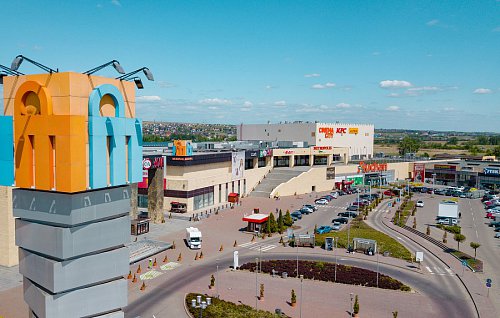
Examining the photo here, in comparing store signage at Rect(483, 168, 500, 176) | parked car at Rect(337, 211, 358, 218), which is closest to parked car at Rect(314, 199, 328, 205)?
parked car at Rect(337, 211, 358, 218)

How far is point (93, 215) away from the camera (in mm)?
19375

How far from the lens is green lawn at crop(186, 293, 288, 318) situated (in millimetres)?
32344

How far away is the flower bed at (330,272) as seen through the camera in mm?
40219

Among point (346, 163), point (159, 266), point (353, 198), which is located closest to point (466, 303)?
point (159, 266)

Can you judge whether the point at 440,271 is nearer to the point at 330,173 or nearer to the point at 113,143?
the point at 113,143

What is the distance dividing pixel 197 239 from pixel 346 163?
72.5 metres

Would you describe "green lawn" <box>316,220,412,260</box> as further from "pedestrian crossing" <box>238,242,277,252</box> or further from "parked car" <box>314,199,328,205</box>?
"parked car" <box>314,199,328,205</box>

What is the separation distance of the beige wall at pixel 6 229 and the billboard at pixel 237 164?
160ft

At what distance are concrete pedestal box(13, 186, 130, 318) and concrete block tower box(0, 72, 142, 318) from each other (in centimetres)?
4

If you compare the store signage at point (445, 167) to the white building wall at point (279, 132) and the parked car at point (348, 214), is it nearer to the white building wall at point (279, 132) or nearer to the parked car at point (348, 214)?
the white building wall at point (279, 132)

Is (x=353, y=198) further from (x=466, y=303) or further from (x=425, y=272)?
(x=466, y=303)

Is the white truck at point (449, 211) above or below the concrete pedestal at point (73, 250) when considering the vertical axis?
below

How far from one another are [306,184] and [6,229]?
6748cm

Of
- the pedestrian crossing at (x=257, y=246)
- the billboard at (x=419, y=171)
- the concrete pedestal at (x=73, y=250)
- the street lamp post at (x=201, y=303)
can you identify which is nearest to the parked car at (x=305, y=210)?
the pedestrian crossing at (x=257, y=246)
